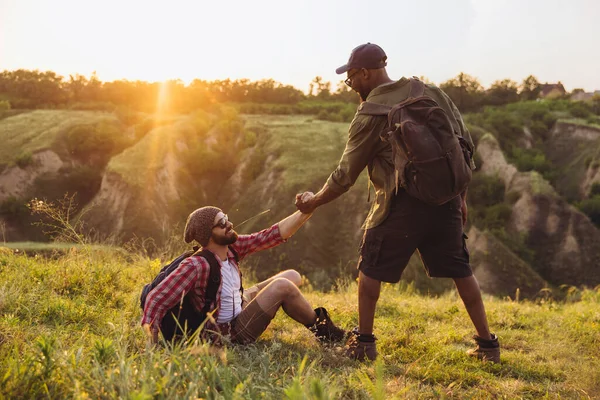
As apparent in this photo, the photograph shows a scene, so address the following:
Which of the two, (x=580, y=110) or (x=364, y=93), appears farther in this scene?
(x=580, y=110)

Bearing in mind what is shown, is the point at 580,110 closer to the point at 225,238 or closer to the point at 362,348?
the point at 362,348

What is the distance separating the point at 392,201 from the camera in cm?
378

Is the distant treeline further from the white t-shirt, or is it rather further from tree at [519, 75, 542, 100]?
the white t-shirt

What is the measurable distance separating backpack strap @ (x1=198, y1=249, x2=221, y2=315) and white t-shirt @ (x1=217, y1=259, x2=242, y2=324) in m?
0.14

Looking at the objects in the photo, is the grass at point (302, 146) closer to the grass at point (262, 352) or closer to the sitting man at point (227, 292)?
the grass at point (262, 352)

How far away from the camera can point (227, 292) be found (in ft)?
13.1

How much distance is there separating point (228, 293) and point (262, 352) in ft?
1.99

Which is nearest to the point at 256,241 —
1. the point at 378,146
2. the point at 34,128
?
the point at 378,146

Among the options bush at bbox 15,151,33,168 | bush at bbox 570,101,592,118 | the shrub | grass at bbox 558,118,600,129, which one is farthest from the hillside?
bush at bbox 570,101,592,118

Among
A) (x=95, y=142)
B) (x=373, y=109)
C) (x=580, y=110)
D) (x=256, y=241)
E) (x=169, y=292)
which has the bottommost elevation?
(x=95, y=142)

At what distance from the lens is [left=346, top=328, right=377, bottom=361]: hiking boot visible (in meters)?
3.94

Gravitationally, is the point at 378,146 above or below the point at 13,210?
above

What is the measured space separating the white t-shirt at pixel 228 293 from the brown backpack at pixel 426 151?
4.55 feet

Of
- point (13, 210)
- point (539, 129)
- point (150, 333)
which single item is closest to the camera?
point (150, 333)
